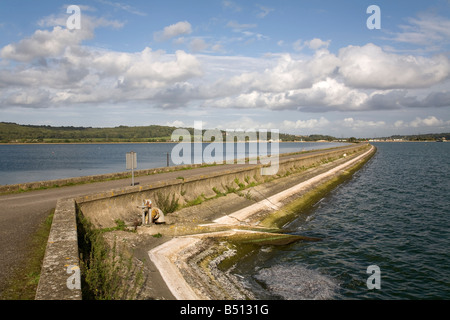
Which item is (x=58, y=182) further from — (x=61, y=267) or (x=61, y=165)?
(x=61, y=165)

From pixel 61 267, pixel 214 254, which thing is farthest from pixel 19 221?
pixel 214 254

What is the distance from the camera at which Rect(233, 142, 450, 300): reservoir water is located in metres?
10.1

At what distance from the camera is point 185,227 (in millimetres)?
13188

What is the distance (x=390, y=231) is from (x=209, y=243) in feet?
33.7

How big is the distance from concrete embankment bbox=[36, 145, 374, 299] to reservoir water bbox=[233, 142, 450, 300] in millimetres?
1282

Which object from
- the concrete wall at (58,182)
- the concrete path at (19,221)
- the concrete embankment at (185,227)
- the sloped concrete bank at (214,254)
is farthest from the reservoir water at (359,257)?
the concrete wall at (58,182)

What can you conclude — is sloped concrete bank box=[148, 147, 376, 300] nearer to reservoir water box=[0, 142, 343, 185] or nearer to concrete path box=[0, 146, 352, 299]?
concrete path box=[0, 146, 352, 299]

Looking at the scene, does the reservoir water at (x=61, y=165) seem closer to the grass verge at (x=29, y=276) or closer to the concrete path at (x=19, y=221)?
the concrete path at (x=19, y=221)

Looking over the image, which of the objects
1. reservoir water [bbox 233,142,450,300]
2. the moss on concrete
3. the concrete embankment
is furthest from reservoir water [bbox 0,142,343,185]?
reservoir water [bbox 233,142,450,300]

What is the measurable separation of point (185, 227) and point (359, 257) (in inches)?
282

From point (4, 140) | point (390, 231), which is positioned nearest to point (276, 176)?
point (390, 231)
